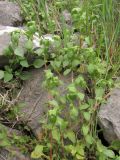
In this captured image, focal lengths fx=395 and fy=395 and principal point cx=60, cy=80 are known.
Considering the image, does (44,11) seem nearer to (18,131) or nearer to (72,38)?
(72,38)

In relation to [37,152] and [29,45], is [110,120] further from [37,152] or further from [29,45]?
[29,45]

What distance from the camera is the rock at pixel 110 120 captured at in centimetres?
210

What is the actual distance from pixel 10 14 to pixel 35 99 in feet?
3.61

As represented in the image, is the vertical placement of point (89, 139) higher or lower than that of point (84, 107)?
lower

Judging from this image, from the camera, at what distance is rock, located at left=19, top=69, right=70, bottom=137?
2.24 meters

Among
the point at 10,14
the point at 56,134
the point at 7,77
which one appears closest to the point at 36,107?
the point at 7,77

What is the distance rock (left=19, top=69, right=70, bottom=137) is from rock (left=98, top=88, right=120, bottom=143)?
291 mm

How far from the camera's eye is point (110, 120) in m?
2.12

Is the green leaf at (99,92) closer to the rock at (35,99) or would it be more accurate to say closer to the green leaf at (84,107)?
the green leaf at (84,107)

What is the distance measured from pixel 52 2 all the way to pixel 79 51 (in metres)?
0.92

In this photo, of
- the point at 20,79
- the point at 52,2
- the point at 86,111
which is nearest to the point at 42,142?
the point at 86,111

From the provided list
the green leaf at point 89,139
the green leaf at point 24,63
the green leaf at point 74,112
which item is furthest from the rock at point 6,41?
the green leaf at point 89,139

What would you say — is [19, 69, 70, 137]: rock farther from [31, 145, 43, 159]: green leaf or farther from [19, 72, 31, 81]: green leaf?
[31, 145, 43, 159]: green leaf

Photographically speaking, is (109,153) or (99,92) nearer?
(109,153)
